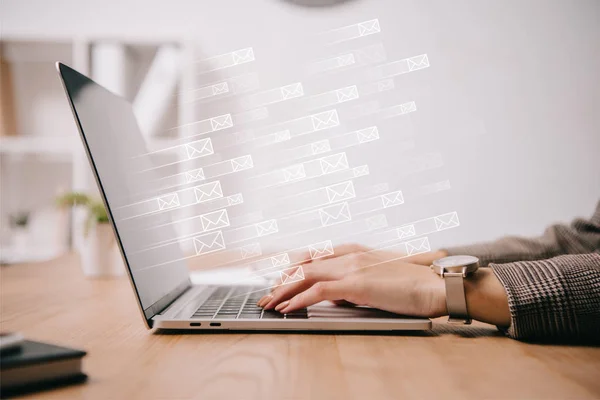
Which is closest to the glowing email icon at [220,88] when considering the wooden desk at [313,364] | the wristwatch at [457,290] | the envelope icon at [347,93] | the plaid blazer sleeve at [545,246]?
the envelope icon at [347,93]

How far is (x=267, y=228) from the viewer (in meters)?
2.45

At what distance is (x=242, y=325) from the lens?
58cm

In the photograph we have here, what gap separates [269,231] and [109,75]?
1096 mm

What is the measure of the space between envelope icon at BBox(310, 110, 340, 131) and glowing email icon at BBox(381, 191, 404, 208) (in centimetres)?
49

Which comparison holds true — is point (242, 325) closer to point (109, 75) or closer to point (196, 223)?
point (196, 223)

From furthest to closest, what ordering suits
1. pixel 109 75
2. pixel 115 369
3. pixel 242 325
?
pixel 109 75 < pixel 242 325 < pixel 115 369

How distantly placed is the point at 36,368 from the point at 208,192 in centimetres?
201

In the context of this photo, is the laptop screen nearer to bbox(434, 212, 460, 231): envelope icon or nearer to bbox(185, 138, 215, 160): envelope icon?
bbox(185, 138, 215, 160): envelope icon

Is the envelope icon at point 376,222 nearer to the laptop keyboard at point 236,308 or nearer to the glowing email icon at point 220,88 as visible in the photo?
the glowing email icon at point 220,88

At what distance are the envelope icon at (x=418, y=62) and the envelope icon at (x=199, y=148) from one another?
113 cm

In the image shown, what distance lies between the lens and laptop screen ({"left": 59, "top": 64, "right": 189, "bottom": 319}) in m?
0.54

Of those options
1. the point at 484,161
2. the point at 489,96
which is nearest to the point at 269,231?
the point at 484,161

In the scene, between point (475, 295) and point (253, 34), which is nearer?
point (475, 295)

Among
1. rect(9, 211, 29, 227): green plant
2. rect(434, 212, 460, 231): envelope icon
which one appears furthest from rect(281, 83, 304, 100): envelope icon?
rect(9, 211, 29, 227): green plant
